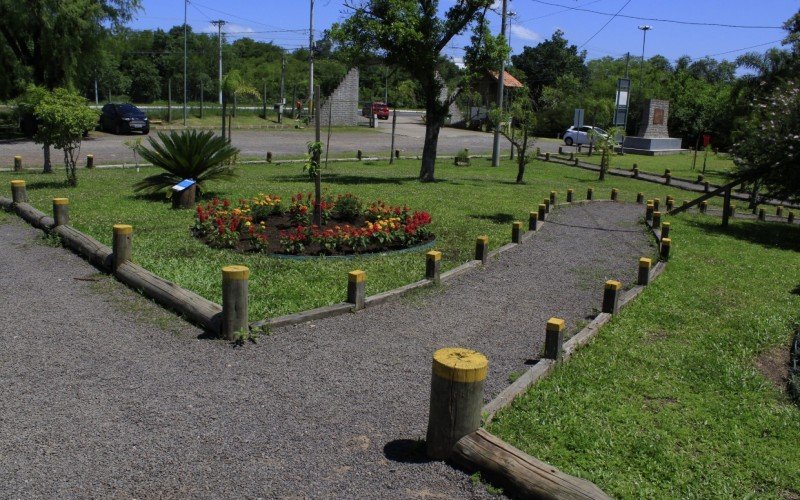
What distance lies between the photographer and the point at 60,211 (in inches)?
412

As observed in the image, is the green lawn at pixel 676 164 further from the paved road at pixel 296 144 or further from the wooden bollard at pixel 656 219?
the wooden bollard at pixel 656 219

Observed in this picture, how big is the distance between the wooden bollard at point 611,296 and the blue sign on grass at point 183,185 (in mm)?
8203

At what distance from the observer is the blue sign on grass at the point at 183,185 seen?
42.7 feet

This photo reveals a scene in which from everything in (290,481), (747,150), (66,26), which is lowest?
(290,481)

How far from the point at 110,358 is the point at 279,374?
151 cm

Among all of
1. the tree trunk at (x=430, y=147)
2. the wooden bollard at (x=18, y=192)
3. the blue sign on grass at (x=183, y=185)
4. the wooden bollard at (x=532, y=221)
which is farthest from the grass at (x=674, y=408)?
the tree trunk at (x=430, y=147)

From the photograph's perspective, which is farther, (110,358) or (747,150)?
(747,150)

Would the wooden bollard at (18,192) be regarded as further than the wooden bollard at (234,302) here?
Yes

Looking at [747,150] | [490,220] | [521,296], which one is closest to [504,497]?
[521,296]

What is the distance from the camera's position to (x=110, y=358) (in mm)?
6121

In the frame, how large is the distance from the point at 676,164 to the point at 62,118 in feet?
97.7

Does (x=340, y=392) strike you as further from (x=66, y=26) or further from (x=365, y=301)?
(x=66, y=26)

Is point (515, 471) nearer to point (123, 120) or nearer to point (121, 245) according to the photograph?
point (121, 245)

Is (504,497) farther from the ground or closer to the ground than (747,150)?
closer to the ground
